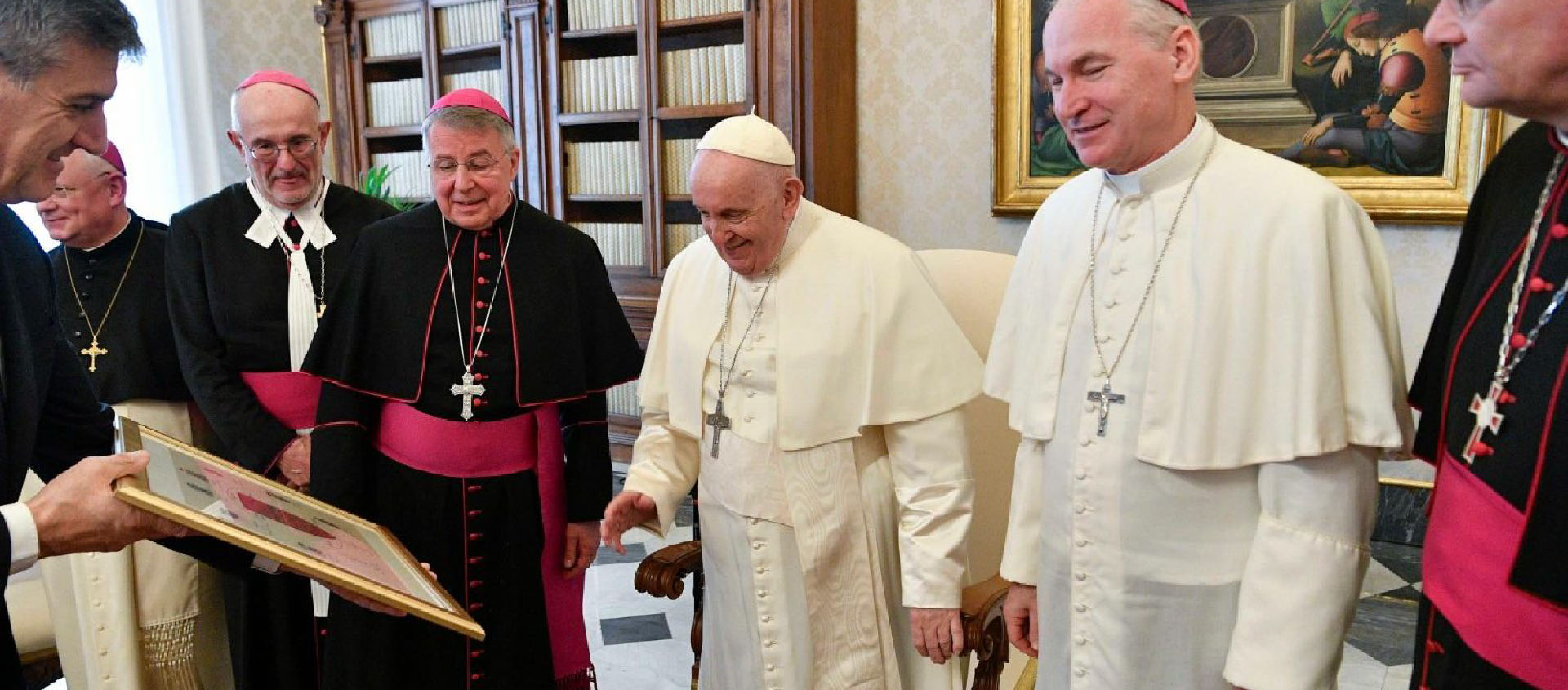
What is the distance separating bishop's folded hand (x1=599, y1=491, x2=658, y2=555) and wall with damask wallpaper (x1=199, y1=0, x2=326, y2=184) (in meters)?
5.56

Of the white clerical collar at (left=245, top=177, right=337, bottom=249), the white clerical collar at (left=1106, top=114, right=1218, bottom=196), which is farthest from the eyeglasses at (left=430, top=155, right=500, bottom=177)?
the white clerical collar at (left=1106, top=114, right=1218, bottom=196)

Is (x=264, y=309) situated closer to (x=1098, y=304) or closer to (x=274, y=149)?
(x=274, y=149)

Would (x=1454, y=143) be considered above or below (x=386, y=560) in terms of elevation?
above

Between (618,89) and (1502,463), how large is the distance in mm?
4998

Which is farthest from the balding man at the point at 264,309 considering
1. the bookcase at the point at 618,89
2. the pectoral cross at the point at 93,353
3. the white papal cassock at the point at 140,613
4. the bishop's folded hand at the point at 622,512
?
the bookcase at the point at 618,89

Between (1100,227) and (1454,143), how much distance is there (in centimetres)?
316

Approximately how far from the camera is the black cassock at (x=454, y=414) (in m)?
2.35

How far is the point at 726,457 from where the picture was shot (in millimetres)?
2113

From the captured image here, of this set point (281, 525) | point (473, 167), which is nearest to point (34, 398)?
point (281, 525)

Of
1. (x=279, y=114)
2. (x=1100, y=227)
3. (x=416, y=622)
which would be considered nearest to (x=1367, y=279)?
(x=1100, y=227)

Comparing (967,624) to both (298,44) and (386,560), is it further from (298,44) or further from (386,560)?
(298,44)

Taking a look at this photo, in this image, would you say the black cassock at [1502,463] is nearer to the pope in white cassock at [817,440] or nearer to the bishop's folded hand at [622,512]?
the pope in white cassock at [817,440]

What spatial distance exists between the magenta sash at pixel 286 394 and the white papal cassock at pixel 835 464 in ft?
3.51

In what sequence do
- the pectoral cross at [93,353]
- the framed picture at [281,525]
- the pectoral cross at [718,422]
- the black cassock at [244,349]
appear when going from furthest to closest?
1. the pectoral cross at [93,353]
2. the black cassock at [244,349]
3. the pectoral cross at [718,422]
4. the framed picture at [281,525]
